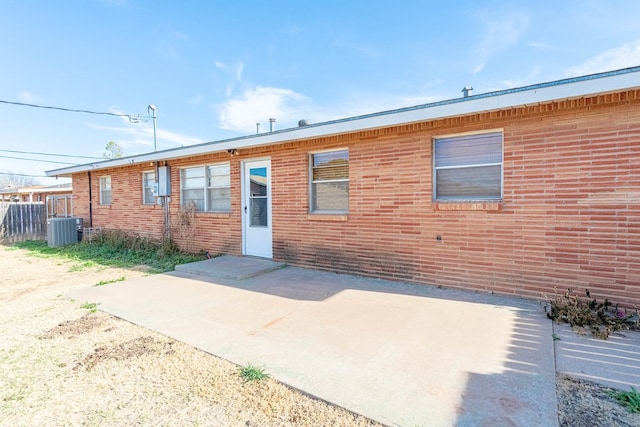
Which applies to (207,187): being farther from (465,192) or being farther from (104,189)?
(465,192)

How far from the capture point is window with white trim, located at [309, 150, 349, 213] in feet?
21.5

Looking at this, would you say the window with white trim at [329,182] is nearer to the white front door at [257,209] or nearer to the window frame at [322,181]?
the window frame at [322,181]

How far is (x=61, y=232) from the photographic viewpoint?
38.4 feet

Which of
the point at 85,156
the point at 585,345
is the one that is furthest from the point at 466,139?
the point at 85,156

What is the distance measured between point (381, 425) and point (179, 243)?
851 cm

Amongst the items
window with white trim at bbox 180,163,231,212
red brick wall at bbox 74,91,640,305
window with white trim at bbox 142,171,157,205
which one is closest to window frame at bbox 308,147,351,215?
red brick wall at bbox 74,91,640,305

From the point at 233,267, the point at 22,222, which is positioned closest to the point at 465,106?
the point at 233,267

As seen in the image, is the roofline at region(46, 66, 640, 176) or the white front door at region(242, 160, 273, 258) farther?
the white front door at region(242, 160, 273, 258)

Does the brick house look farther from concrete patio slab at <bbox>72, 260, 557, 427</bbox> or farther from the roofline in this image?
concrete patio slab at <bbox>72, 260, 557, 427</bbox>

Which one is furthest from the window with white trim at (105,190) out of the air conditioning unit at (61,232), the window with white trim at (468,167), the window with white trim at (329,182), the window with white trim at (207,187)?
the window with white trim at (468,167)

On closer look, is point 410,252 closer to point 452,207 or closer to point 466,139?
point 452,207

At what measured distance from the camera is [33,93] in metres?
17.3

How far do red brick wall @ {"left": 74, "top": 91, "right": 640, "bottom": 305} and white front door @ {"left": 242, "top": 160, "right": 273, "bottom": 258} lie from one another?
56 centimetres

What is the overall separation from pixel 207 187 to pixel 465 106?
6870 millimetres
